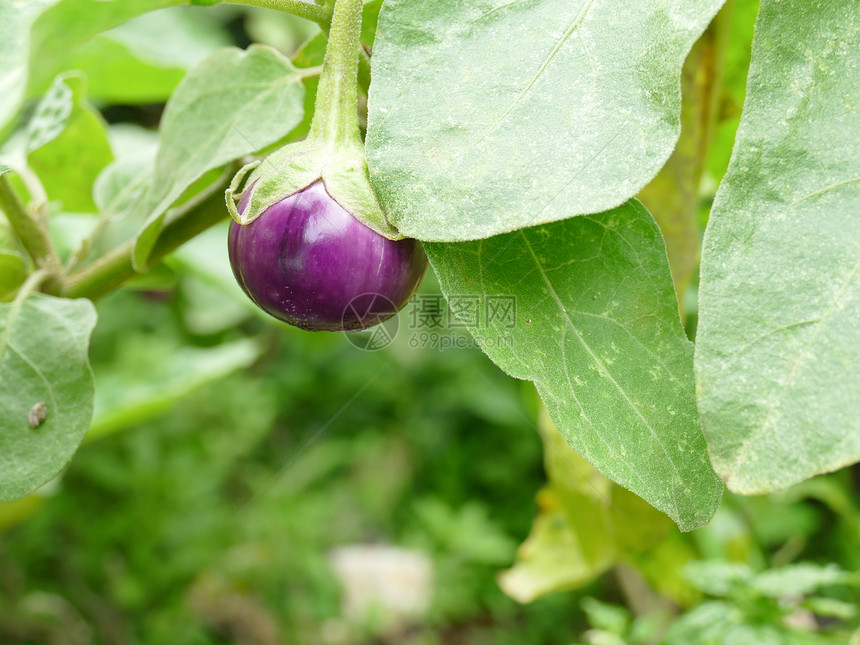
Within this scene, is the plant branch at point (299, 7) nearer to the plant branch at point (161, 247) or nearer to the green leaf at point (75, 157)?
the plant branch at point (161, 247)

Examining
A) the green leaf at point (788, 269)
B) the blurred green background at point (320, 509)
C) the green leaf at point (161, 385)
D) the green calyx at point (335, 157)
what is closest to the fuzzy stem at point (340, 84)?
the green calyx at point (335, 157)

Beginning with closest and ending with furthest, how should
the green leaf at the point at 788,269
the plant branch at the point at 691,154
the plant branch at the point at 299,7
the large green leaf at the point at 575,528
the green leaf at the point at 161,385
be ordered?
the green leaf at the point at 788,269 → the plant branch at the point at 299,7 → the plant branch at the point at 691,154 → the large green leaf at the point at 575,528 → the green leaf at the point at 161,385

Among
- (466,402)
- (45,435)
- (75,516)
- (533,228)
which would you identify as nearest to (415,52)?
(533,228)

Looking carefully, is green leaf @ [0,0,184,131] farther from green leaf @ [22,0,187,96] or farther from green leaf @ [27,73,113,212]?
green leaf @ [27,73,113,212]

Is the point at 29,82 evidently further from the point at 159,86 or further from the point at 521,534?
the point at 521,534

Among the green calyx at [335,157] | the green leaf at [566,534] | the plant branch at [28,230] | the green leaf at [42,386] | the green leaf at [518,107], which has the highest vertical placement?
the green leaf at [518,107]

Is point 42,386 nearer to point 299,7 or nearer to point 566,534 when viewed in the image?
point 299,7
